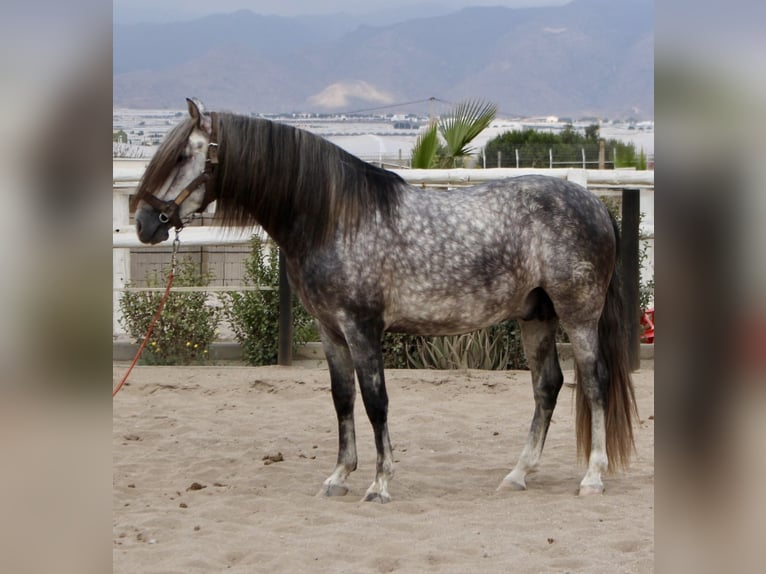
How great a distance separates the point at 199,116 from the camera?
12.2 ft

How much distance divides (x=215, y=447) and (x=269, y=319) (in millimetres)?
2192

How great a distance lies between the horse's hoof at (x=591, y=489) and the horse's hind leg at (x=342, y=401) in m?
1.03

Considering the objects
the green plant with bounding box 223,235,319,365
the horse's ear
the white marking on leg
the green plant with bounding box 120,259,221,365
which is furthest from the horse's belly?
the green plant with bounding box 120,259,221,365

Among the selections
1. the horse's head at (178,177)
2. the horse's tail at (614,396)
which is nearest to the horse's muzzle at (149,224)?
the horse's head at (178,177)

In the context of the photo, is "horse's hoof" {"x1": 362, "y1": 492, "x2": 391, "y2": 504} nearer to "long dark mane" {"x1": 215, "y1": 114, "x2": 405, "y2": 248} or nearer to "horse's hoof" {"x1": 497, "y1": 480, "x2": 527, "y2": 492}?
"horse's hoof" {"x1": 497, "y1": 480, "x2": 527, "y2": 492}

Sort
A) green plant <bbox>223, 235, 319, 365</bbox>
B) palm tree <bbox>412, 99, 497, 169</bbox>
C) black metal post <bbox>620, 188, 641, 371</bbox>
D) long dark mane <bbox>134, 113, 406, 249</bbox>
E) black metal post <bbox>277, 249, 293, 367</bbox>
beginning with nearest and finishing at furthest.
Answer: long dark mane <bbox>134, 113, 406, 249</bbox>
black metal post <bbox>620, 188, 641, 371</bbox>
black metal post <bbox>277, 249, 293, 367</bbox>
green plant <bbox>223, 235, 319, 365</bbox>
palm tree <bbox>412, 99, 497, 169</bbox>

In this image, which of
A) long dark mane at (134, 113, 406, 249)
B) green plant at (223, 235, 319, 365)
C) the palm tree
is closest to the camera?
long dark mane at (134, 113, 406, 249)

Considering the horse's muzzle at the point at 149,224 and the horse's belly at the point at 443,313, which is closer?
the horse's muzzle at the point at 149,224

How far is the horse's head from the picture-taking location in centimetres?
371

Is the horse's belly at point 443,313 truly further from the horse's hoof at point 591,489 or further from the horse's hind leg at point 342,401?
the horse's hoof at point 591,489

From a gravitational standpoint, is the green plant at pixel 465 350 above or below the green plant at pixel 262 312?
below

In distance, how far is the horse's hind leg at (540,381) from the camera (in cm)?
423

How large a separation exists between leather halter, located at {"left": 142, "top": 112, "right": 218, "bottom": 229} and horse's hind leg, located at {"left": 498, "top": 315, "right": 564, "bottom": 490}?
5.34 feet
